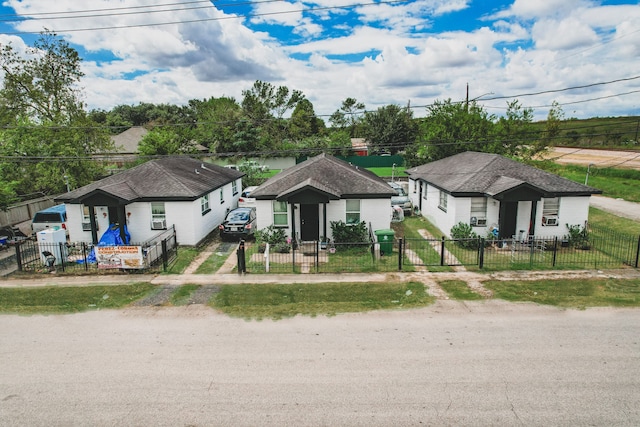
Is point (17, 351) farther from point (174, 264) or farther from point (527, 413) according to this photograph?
point (527, 413)

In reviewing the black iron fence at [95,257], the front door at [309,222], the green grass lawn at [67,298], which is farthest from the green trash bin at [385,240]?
the green grass lawn at [67,298]

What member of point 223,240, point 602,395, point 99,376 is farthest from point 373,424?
point 223,240

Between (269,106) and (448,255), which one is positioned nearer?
(448,255)

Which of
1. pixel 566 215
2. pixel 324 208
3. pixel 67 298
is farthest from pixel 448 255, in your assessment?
pixel 67 298

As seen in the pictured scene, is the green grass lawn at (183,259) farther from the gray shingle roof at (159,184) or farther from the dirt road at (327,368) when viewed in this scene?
the dirt road at (327,368)

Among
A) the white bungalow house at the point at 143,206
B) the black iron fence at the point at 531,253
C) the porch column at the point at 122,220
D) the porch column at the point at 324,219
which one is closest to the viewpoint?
the black iron fence at the point at 531,253

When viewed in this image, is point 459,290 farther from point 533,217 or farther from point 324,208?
point 533,217
